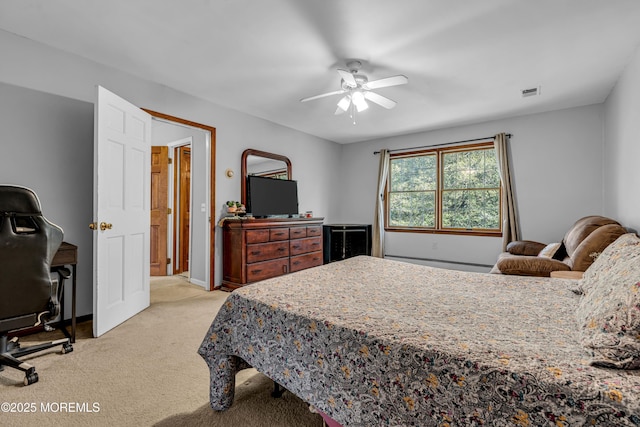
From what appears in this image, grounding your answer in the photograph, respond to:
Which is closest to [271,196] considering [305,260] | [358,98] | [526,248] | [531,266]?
[305,260]

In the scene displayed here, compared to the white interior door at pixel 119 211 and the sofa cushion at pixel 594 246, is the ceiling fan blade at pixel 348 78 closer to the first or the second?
the white interior door at pixel 119 211

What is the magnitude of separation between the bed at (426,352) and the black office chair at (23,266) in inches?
48.5

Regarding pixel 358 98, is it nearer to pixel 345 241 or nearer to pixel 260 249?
pixel 260 249

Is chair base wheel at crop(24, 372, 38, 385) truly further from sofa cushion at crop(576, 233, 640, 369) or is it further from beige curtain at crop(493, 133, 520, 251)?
beige curtain at crop(493, 133, 520, 251)

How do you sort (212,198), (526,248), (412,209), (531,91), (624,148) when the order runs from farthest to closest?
(412,209), (212,198), (526,248), (531,91), (624,148)

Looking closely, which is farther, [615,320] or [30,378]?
[30,378]

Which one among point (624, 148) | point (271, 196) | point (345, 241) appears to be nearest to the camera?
point (624, 148)

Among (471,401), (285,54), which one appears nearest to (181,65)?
(285,54)

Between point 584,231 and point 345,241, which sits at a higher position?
point 584,231

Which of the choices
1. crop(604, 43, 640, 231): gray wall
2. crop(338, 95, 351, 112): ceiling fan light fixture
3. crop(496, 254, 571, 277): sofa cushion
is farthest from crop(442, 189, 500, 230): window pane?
crop(338, 95, 351, 112): ceiling fan light fixture

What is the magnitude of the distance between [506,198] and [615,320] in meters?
4.17

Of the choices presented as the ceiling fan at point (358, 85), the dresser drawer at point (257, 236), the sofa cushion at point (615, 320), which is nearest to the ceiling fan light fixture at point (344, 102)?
the ceiling fan at point (358, 85)

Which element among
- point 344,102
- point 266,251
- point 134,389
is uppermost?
point 344,102

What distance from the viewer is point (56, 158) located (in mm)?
2703
